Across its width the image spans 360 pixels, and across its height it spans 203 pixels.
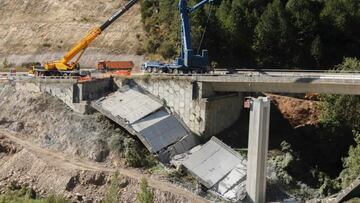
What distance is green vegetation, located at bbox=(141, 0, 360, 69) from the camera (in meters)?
54.2

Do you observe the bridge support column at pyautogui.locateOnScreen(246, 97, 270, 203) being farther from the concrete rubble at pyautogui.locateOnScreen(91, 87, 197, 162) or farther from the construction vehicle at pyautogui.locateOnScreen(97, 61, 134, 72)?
the construction vehicle at pyautogui.locateOnScreen(97, 61, 134, 72)

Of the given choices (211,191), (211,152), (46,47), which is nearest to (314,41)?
(211,152)

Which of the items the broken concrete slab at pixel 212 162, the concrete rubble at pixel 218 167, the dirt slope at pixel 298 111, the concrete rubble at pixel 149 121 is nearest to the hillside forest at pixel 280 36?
the dirt slope at pixel 298 111

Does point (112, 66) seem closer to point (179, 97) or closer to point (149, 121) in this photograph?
point (179, 97)

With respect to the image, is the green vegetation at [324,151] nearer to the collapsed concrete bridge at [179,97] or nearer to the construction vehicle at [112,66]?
the collapsed concrete bridge at [179,97]

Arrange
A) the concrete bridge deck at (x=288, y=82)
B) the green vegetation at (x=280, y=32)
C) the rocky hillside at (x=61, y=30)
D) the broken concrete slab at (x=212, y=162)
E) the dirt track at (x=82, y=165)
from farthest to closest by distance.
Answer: the rocky hillside at (x=61, y=30) < the green vegetation at (x=280, y=32) < the concrete bridge deck at (x=288, y=82) < the broken concrete slab at (x=212, y=162) < the dirt track at (x=82, y=165)

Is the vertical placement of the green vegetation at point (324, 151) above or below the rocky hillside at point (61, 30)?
below

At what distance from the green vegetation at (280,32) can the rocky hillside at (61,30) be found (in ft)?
36.2

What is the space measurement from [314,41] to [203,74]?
14.5 metres

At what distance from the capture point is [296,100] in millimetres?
49219

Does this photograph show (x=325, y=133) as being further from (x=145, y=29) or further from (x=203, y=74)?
(x=145, y=29)

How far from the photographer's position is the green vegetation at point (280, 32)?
54.2 metres

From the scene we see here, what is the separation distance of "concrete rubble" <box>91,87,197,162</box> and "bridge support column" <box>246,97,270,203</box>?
7.57 m

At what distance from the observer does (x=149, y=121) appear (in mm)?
43688
